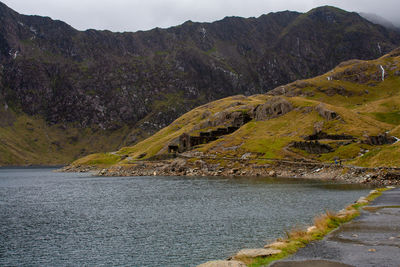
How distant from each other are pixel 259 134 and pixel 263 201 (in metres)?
118

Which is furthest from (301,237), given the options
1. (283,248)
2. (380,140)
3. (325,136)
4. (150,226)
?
(325,136)

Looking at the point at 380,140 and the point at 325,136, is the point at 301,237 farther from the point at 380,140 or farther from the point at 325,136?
the point at 325,136

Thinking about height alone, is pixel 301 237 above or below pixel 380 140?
below

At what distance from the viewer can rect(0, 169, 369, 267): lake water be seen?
37375 mm

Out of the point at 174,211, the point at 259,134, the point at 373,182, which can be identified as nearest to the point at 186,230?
the point at 174,211

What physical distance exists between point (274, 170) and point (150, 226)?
99.6 meters

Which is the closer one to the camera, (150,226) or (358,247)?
(358,247)

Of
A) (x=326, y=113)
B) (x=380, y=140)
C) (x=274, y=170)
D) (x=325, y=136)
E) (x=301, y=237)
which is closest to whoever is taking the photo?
(x=301, y=237)

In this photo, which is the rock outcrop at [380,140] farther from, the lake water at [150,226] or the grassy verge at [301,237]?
the grassy verge at [301,237]

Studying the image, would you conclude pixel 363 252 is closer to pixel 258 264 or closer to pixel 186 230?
pixel 258 264

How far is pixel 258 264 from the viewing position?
2455 cm

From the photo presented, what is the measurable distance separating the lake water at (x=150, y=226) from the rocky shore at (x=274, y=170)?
2802 cm

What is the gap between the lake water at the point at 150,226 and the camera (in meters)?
37.4

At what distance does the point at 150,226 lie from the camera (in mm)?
52562
